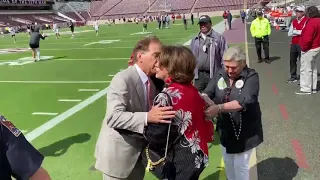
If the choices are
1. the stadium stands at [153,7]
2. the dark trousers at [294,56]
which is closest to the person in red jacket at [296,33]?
the dark trousers at [294,56]

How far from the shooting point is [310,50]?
7.84 meters

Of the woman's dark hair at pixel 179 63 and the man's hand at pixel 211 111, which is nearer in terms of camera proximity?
the woman's dark hair at pixel 179 63

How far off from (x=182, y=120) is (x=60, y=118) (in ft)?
19.0

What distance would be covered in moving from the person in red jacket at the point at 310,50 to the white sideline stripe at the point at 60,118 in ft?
16.6

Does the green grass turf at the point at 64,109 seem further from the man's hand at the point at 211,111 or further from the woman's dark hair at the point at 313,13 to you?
the woman's dark hair at the point at 313,13

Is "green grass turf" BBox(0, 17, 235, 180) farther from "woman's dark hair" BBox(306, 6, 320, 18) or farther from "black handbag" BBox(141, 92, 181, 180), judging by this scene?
"woman's dark hair" BBox(306, 6, 320, 18)

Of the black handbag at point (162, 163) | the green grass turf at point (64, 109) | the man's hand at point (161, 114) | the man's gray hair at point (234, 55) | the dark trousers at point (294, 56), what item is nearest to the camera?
the man's hand at point (161, 114)

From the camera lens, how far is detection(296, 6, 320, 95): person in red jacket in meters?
7.59

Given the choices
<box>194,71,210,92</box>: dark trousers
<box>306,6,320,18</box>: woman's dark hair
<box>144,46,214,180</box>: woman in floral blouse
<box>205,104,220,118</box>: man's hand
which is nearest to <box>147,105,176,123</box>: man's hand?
<box>144,46,214,180</box>: woman in floral blouse

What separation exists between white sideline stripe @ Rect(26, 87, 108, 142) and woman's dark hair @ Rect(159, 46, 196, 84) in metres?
4.79

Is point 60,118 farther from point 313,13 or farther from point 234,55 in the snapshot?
point 313,13

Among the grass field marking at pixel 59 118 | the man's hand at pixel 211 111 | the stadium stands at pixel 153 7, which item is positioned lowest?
the grass field marking at pixel 59 118

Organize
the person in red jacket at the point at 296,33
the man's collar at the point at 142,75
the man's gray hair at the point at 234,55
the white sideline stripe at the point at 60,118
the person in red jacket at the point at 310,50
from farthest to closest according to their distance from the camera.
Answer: the person in red jacket at the point at 296,33 < the person in red jacket at the point at 310,50 < the white sideline stripe at the point at 60,118 < the man's gray hair at the point at 234,55 < the man's collar at the point at 142,75

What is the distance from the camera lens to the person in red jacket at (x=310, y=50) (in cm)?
759
